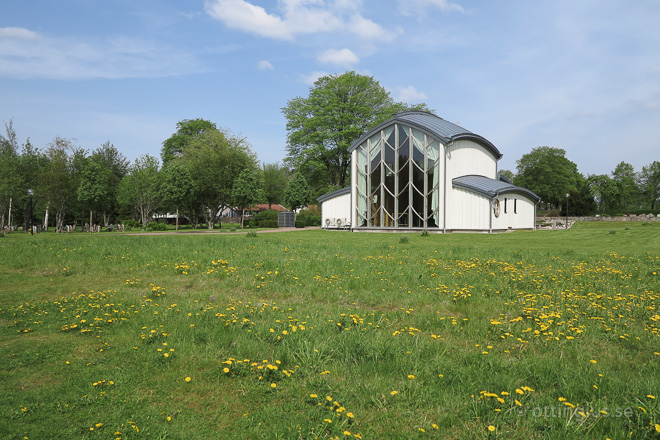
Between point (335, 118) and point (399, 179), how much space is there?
75.5ft

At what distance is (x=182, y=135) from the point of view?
7594 cm

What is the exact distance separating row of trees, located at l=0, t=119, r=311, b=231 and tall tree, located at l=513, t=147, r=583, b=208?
172 ft

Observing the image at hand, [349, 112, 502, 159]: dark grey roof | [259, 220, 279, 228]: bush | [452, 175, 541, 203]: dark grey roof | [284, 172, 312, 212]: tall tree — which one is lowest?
[259, 220, 279, 228]: bush

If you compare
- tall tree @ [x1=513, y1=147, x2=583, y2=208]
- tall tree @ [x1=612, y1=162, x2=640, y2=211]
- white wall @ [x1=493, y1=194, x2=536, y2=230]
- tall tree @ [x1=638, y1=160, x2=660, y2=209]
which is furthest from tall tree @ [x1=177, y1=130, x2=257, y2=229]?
tall tree @ [x1=638, y1=160, x2=660, y2=209]

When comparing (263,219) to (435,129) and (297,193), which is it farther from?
(435,129)

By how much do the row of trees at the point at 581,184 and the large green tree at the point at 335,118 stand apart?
40.7 m

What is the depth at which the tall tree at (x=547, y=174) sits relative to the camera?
7862cm

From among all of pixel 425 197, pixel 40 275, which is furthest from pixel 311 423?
pixel 425 197

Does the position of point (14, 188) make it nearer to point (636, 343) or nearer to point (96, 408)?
point (96, 408)

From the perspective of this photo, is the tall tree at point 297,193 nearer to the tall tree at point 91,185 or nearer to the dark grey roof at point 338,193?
the dark grey roof at point 338,193

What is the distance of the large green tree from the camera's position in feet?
178

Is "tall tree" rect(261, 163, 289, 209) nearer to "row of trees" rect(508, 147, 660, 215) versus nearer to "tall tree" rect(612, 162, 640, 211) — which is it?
"row of trees" rect(508, 147, 660, 215)

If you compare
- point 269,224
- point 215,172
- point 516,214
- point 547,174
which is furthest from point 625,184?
point 215,172

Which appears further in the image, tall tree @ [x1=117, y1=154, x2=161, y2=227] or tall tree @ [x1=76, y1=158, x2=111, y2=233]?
tall tree @ [x1=117, y1=154, x2=161, y2=227]
